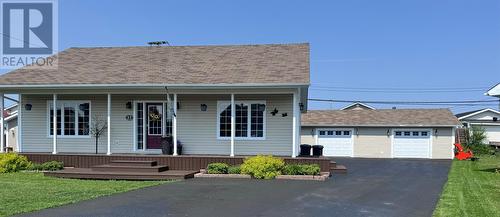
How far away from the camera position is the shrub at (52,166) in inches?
633

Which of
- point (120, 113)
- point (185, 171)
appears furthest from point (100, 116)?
point (185, 171)

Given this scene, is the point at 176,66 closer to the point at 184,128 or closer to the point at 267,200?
the point at 184,128

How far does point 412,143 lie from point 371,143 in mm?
2540

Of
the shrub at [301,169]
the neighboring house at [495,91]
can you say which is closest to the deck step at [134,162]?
the shrub at [301,169]

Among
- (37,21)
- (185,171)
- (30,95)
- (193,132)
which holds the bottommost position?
(185,171)

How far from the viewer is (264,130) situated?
17.2 meters

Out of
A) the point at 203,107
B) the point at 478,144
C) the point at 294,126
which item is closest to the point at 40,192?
the point at 203,107

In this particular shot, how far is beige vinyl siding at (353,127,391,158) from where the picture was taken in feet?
105

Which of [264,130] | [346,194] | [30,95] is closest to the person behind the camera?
[346,194]

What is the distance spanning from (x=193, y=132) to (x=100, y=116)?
350cm

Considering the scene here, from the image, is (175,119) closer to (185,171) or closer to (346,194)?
(185,171)

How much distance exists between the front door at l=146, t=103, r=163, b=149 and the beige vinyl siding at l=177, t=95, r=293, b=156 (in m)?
0.73

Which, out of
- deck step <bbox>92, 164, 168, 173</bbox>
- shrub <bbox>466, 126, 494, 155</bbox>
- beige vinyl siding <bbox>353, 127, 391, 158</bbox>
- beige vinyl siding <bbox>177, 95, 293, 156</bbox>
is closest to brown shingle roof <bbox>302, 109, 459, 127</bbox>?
beige vinyl siding <bbox>353, 127, 391, 158</bbox>

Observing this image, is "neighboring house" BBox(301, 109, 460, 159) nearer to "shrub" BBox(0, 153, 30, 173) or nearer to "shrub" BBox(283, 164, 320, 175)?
"shrub" BBox(283, 164, 320, 175)
